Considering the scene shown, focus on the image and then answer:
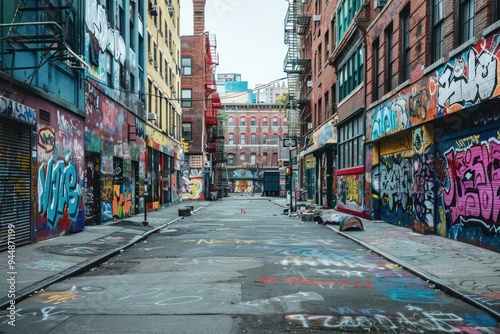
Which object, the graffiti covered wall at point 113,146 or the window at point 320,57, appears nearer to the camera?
the graffiti covered wall at point 113,146

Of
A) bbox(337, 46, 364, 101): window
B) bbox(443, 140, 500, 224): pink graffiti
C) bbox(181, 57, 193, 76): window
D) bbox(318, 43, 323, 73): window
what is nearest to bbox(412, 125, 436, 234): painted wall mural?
bbox(443, 140, 500, 224): pink graffiti

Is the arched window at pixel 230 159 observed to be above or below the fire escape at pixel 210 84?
below

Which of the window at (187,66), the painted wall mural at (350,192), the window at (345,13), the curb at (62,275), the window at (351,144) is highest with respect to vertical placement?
the window at (187,66)

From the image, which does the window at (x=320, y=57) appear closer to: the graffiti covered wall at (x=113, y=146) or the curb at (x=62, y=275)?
the graffiti covered wall at (x=113, y=146)

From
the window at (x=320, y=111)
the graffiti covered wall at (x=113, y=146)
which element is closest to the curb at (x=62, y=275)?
the graffiti covered wall at (x=113, y=146)

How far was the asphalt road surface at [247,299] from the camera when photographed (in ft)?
19.1

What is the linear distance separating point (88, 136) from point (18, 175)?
19.1ft

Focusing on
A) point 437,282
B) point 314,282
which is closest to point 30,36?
point 314,282

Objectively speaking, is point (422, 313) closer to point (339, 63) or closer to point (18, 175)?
point (18, 175)

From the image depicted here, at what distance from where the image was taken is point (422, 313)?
21.1 feet

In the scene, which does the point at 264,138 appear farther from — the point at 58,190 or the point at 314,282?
the point at 314,282

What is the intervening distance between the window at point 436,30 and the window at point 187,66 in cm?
4043

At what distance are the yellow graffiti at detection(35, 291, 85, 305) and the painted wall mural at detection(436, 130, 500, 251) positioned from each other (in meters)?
8.89

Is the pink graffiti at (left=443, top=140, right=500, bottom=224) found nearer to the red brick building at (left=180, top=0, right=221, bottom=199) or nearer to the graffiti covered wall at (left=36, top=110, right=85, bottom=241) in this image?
the graffiti covered wall at (left=36, top=110, right=85, bottom=241)
